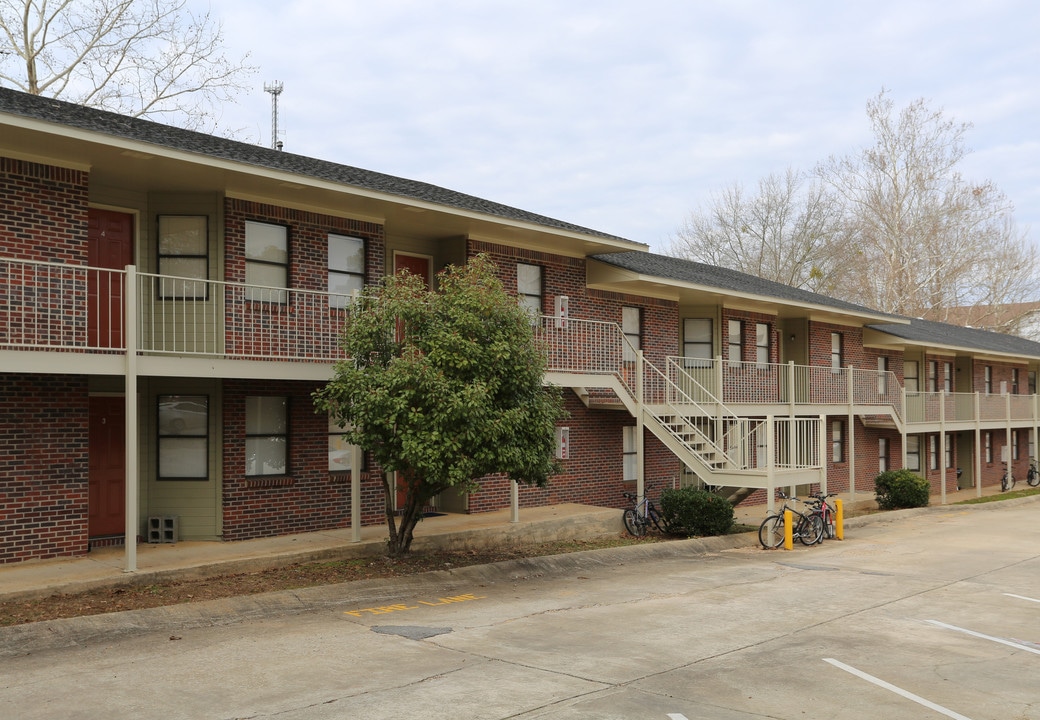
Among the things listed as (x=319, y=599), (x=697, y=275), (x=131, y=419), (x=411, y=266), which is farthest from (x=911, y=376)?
(x=131, y=419)

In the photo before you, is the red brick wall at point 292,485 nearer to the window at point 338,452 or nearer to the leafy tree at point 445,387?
the window at point 338,452

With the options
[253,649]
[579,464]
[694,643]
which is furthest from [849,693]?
[579,464]

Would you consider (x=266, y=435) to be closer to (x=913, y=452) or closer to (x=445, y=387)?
(x=445, y=387)

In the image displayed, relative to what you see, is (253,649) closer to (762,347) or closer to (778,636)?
(778,636)

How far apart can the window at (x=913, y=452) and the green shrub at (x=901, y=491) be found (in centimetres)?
880

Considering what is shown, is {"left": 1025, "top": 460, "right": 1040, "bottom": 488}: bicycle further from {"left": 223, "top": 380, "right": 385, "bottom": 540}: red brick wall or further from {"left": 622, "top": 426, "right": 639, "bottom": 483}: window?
{"left": 223, "top": 380, "right": 385, "bottom": 540}: red brick wall

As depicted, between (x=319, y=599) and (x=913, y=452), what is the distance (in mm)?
28467

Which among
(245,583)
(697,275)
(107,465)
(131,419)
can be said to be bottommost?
(245,583)

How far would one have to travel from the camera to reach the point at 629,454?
2188 centimetres

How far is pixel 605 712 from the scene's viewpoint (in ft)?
23.0

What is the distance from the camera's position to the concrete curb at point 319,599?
30.4 ft

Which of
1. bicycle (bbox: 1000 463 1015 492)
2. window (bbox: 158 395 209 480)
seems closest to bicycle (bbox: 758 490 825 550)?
window (bbox: 158 395 209 480)

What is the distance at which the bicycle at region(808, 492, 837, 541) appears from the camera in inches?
736

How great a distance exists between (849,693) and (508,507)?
1140cm
